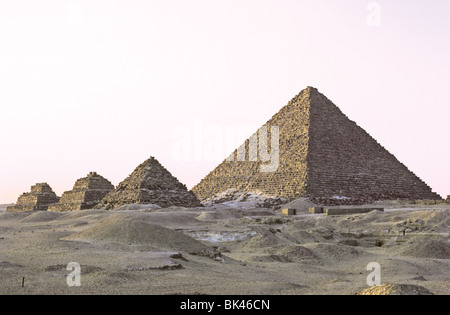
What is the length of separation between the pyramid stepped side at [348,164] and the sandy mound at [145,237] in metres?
41.4

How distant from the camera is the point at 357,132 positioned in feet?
232

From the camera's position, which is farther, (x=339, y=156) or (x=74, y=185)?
(x=339, y=156)

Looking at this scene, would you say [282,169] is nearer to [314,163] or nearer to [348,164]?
[314,163]

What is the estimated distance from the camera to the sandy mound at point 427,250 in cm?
1449

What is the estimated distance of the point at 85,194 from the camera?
154ft

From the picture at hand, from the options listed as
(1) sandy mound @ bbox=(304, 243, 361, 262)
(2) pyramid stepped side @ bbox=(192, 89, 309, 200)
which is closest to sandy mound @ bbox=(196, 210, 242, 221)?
(1) sandy mound @ bbox=(304, 243, 361, 262)

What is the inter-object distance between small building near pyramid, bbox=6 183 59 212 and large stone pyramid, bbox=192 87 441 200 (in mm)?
22275

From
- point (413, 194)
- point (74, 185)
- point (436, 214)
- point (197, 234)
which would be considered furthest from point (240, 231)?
point (413, 194)

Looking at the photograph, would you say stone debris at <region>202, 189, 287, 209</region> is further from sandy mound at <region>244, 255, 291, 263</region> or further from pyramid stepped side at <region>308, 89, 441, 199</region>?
sandy mound at <region>244, 255, 291, 263</region>

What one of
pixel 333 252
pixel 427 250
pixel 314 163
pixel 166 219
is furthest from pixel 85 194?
pixel 427 250

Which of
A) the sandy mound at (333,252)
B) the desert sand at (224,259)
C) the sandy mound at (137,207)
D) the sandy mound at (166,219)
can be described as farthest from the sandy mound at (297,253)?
the sandy mound at (137,207)

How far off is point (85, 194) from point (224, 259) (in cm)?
3766
